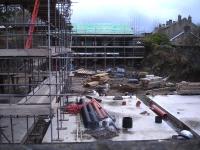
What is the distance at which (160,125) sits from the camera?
440 inches

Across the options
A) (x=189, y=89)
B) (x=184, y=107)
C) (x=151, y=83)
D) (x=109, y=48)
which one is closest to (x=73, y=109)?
(x=184, y=107)

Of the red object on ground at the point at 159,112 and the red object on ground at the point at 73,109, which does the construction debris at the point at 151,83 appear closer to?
the red object on ground at the point at 159,112

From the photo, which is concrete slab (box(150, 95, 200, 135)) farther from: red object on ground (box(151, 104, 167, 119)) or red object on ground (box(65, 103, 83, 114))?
red object on ground (box(65, 103, 83, 114))

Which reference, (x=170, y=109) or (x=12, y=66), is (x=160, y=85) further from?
(x=12, y=66)

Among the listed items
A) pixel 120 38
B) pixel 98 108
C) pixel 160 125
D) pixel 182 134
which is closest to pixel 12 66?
pixel 98 108

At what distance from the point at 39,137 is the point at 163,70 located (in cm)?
2583

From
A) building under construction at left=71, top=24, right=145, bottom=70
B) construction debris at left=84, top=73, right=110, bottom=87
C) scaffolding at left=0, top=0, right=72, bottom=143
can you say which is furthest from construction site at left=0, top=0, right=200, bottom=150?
building under construction at left=71, top=24, right=145, bottom=70

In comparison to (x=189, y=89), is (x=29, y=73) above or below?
above

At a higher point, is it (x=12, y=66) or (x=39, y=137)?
(x=12, y=66)

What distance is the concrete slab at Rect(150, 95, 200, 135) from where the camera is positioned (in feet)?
38.3

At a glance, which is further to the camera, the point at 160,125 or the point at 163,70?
the point at 163,70

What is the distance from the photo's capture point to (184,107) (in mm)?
14289

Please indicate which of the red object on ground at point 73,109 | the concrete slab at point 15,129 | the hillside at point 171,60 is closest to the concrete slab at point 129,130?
the red object on ground at point 73,109

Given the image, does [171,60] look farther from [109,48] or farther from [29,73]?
[29,73]
